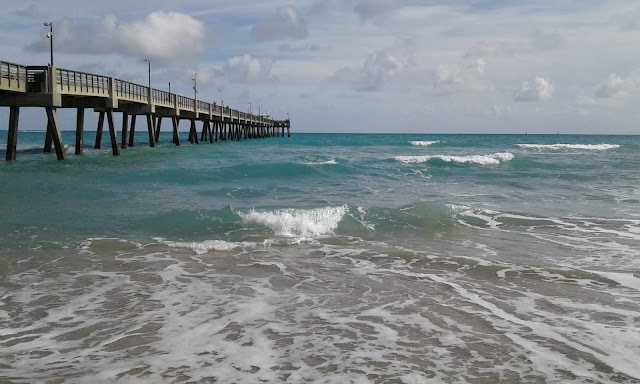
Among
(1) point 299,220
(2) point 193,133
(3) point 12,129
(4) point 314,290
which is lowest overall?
(4) point 314,290

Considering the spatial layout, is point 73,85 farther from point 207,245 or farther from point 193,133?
point 193,133

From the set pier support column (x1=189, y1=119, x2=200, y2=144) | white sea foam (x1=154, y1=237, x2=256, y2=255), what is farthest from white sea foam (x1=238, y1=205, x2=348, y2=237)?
pier support column (x1=189, y1=119, x2=200, y2=144)

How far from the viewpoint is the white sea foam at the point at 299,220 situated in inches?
440

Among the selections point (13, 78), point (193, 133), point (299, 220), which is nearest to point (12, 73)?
point (13, 78)

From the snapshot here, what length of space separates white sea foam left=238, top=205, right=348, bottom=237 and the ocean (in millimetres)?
55

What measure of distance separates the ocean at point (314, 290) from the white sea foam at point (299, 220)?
0.05m

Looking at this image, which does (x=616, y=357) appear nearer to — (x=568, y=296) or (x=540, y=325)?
(x=540, y=325)

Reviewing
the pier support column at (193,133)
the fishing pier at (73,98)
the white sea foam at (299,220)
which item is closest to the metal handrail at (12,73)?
the fishing pier at (73,98)

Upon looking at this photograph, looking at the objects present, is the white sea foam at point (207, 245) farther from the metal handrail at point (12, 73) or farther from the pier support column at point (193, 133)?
the pier support column at point (193, 133)

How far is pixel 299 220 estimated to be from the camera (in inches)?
461

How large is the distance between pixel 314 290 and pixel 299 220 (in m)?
4.78

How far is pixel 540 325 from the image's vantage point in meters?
5.66

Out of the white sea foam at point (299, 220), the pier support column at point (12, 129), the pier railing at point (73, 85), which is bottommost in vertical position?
the white sea foam at point (299, 220)

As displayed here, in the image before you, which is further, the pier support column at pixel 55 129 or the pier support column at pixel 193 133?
the pier support column at pixel 193 133
